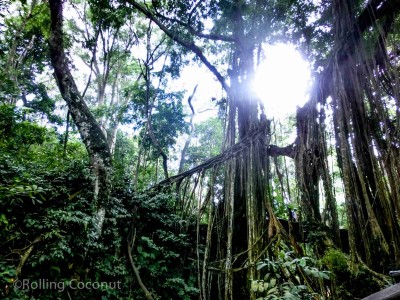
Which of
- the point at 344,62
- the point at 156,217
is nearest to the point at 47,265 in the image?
the point at 156,217

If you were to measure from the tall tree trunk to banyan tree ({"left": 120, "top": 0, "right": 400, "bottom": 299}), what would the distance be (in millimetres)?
1176

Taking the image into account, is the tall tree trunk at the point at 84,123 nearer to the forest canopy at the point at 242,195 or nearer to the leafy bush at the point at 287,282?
the forest canopy at the point at 242,195

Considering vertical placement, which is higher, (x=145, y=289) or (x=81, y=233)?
(x=81, y=233)

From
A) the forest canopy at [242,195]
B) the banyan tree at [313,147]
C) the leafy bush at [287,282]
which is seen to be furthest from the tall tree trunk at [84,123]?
the leafy bush at [287,282]

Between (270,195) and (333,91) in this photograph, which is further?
(270,195)

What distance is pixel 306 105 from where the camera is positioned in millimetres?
3834

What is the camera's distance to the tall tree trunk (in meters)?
3.28

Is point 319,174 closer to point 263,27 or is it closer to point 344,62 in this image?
point 344,62

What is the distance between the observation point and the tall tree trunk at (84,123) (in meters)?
3.28

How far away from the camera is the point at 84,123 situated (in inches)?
136

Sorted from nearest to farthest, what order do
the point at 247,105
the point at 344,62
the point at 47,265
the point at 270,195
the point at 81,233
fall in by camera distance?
the point at 47,265, the point at 81,233, the point at 344,62, the point at 270,195, the point at 247,105

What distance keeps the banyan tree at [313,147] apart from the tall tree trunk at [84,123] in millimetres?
1176

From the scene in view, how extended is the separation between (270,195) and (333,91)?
59.6 inches

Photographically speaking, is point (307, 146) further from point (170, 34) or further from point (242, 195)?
point (170, 34)
